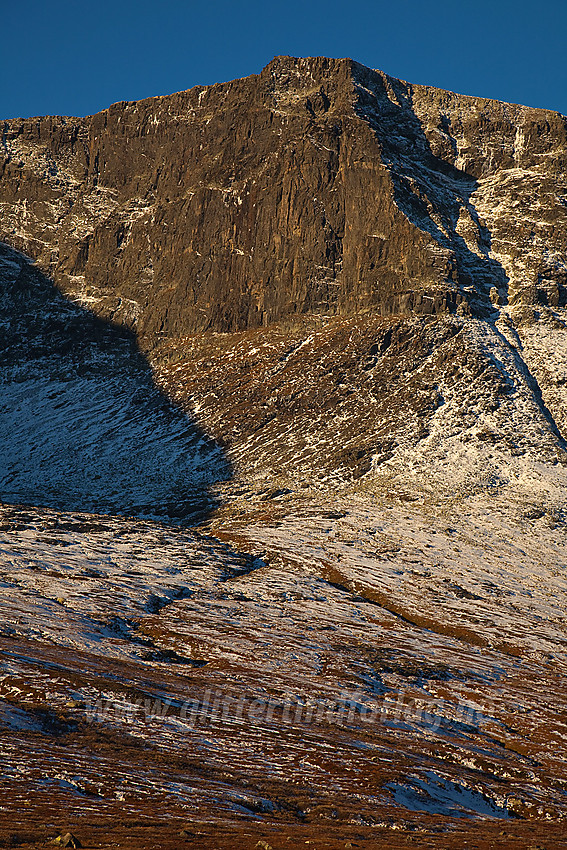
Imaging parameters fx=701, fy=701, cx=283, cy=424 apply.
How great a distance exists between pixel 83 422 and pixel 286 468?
47.6m

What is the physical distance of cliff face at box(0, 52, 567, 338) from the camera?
447ft

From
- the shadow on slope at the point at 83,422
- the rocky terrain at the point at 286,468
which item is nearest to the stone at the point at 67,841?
the rocky terrain at the point at 286,468

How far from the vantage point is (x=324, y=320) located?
13388 centimetres

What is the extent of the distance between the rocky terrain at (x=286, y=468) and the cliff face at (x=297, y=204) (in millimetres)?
711

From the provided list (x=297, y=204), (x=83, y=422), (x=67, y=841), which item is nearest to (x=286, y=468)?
(x=83, y=422)

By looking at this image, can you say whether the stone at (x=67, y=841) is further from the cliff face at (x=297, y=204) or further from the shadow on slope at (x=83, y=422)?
the cliff face at (x=297, y=204)

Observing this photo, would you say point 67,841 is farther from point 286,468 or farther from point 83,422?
point 83,422

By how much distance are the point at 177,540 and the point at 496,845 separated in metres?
59.3

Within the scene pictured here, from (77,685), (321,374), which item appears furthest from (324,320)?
(77,685)

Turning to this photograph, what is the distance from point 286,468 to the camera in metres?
99.4

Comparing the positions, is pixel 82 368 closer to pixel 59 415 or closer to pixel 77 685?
pixel 59 415

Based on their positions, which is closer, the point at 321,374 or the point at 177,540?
the point at 177,540

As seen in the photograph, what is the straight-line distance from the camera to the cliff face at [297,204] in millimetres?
136125

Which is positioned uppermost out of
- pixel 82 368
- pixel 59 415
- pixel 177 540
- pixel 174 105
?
pixel 174 105
